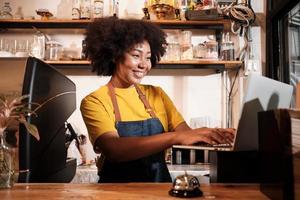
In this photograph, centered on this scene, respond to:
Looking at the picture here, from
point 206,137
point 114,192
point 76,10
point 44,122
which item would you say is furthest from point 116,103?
point 76,10

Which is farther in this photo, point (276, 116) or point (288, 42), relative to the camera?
point (288, 42)

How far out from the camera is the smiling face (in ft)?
5.30

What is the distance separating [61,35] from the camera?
9.75 feet

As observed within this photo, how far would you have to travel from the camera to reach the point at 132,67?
5.29 ft

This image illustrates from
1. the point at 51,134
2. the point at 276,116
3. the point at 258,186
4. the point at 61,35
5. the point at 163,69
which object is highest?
the point at 61,35

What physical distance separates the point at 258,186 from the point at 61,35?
2412 mm

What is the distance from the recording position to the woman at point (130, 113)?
1.31 meters

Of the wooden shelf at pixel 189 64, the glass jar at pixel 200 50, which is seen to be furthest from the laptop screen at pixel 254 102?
the glass jar at pixel 200 50

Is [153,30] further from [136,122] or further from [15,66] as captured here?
[15,66]

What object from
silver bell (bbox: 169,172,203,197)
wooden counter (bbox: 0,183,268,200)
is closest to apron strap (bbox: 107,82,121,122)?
wooden counter (bbox: 0,183,268,200)

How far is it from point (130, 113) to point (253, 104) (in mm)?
716

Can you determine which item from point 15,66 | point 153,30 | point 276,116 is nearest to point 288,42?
point 153,30

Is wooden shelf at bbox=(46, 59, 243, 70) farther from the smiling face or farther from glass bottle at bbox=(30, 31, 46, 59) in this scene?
the smiling face

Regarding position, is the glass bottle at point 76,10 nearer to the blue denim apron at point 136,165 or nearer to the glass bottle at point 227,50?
the glass bottle at point 227,50
